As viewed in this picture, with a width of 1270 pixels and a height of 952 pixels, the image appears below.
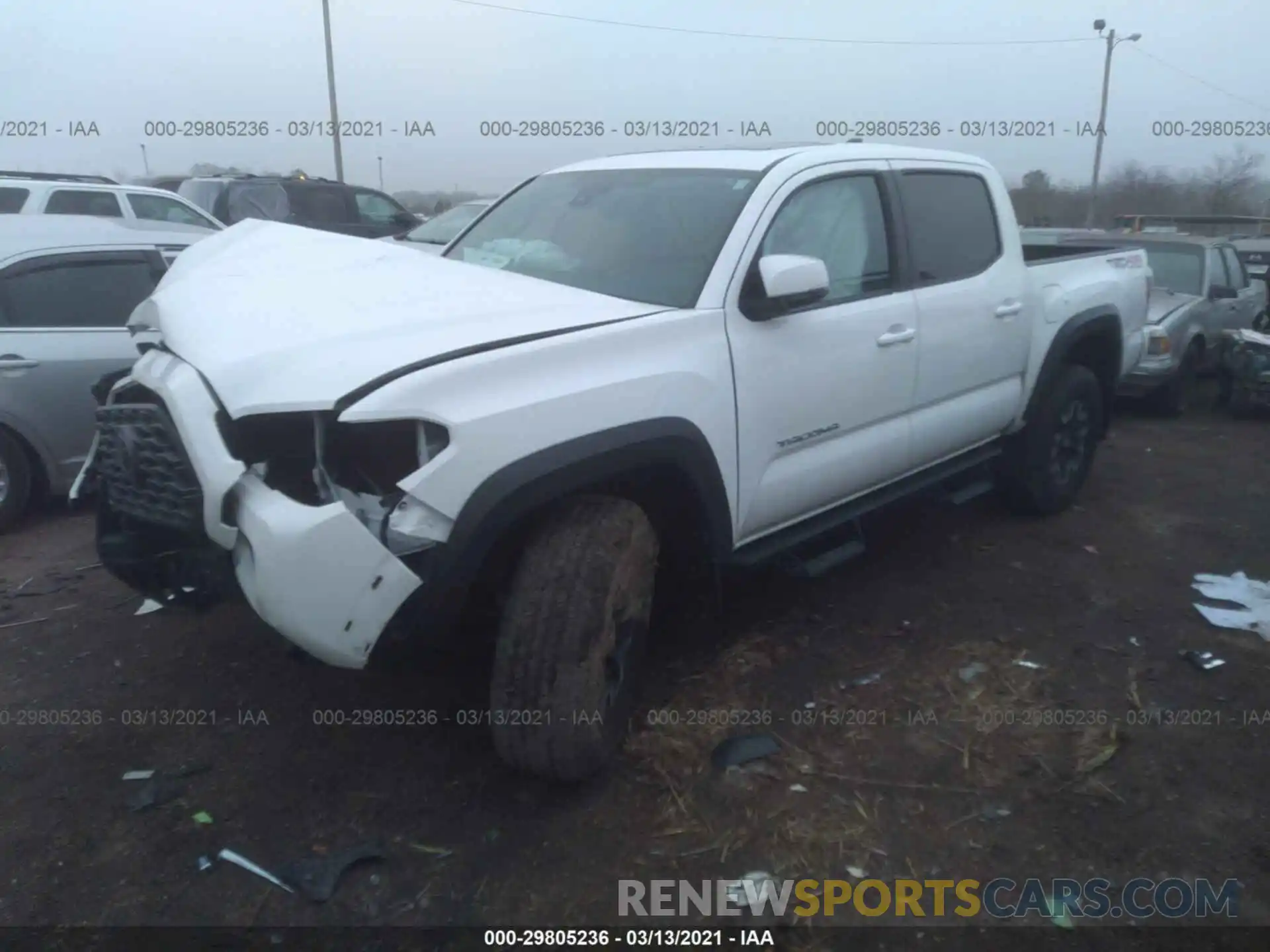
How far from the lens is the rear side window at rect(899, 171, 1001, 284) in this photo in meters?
4.51

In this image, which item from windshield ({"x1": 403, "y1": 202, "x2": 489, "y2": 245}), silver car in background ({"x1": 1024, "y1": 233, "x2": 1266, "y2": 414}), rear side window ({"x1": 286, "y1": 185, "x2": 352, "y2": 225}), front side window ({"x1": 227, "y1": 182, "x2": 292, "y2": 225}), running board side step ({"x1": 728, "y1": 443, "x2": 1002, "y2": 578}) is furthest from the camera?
rear side window ({"x1": 286, "y1": 185, "x2": 352, "y2": 225})

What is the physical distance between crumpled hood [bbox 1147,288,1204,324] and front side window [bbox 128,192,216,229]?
954cm

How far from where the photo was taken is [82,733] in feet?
11.9

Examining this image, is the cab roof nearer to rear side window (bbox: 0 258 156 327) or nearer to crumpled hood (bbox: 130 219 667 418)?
crumpled hood (bbox: 130 219 667 418)

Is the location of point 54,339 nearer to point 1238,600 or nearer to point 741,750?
point 741,750

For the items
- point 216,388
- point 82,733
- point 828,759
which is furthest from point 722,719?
point 82,733

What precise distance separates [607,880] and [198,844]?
3.99ft

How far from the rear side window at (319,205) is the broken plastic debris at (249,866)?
12.2m

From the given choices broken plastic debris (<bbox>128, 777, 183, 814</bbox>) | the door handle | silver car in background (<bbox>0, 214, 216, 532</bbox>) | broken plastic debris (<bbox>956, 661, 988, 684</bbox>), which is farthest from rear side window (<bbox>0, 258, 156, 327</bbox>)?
broken plastic debris (<bbox>956, 661, 988, 684</bbox>)

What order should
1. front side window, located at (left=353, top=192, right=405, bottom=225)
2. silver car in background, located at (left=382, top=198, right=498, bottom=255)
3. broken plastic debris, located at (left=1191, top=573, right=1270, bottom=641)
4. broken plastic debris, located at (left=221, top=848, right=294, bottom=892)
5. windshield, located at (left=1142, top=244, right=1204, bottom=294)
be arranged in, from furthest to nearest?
1. front side window, located at (left=353, top=192, right=405, bottom=225)
2. silver car in background, located at (left=382, top=198, right=498, bottom=255)
3. windshield, located at (left=1142, top=244, right=1204, bottom=294)
4. broken plastic debris, located at (left=1191, top=573, right=1270, bottom=641)
5. broken plastic debris, located at (left=221, top=848, right=294, bottom=892)

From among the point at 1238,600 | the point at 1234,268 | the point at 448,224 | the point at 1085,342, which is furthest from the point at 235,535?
the point at 1234,268

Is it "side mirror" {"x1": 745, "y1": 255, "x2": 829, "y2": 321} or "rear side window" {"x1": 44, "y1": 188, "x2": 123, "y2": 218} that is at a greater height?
"side mirror" {"x1": 745, "y1": 255, "x2": 829, "y2": 321}

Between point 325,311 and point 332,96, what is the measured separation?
20856 mm

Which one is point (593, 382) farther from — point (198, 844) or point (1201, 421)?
point (1201, 421)
